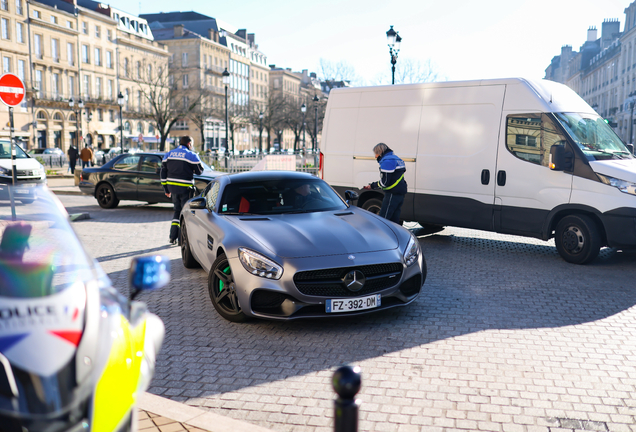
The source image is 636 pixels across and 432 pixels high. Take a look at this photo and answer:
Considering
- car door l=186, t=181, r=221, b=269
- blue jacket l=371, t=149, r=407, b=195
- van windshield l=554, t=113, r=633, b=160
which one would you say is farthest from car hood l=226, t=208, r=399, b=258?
van windshield l=554, t=113, r=633, b=160

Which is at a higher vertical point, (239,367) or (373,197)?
(373,197)

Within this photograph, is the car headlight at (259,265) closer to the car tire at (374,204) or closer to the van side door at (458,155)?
the van side door at (458,155)

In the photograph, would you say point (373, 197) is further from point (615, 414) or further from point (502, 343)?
point (615, 414)

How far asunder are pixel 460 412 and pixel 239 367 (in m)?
1.75

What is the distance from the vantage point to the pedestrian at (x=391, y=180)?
380 inches

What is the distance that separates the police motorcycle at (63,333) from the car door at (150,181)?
44.4 ft

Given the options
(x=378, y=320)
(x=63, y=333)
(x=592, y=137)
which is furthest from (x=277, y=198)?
(x=63, y=333)

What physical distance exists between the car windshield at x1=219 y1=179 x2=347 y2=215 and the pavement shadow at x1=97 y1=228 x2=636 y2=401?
44.8 inches

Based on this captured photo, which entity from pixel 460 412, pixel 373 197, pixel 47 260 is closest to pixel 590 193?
pixel 373 197

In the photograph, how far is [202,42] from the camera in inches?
3964

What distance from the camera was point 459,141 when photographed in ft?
32.8

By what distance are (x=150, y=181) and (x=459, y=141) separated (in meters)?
9.03

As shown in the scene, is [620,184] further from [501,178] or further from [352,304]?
[352,304]

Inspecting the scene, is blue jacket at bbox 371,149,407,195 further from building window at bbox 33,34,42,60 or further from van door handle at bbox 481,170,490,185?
building window at bbox 33,34,42,60
